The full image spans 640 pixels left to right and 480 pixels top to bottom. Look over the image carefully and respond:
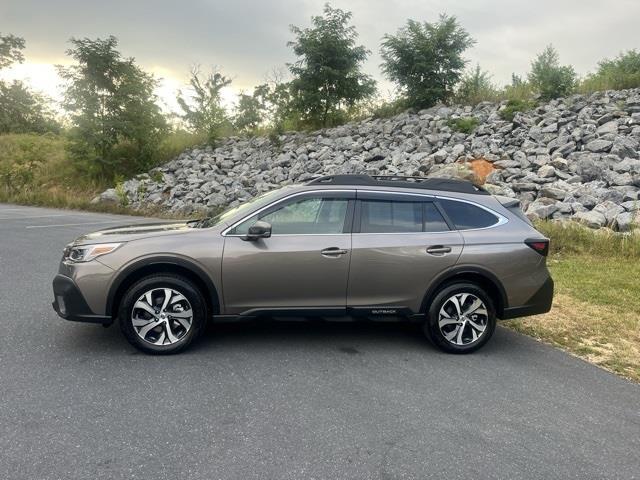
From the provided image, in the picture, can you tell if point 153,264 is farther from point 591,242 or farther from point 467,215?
point 591,242

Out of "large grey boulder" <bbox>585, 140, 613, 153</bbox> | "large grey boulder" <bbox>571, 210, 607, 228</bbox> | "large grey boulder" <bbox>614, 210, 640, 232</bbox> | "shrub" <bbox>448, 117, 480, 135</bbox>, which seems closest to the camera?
"large grey boulder" <bbox>614, 210, 640, 232</bbox>

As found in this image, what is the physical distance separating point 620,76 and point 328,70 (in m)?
11.0

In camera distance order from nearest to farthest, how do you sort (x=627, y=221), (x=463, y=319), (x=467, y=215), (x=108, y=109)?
(x=463, y=319), (x=467, y=215), (x=627, y=221), (x=108, y=109)

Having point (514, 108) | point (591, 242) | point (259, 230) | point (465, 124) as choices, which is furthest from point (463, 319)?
point (514, 108)

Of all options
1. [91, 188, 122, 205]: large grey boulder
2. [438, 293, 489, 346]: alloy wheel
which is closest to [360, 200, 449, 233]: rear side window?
[438, 293, 489, 346]: alloy wheel

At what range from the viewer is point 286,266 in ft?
15.5

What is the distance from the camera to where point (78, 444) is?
314 centimetres

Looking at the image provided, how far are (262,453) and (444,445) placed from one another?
119 centimetres

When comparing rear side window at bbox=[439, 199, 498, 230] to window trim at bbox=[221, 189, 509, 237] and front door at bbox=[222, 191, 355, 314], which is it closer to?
window trim at bbox=[221, 189, 509, 237]

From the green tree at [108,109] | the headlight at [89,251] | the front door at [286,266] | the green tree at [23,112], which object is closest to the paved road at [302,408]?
the front door at [286,266]

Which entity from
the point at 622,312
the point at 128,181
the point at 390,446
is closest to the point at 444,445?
the point at 390,446

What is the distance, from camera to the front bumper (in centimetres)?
451

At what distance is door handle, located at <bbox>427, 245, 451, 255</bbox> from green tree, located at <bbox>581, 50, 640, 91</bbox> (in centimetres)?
1753

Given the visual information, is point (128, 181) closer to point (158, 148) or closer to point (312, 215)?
point (158, 148)
